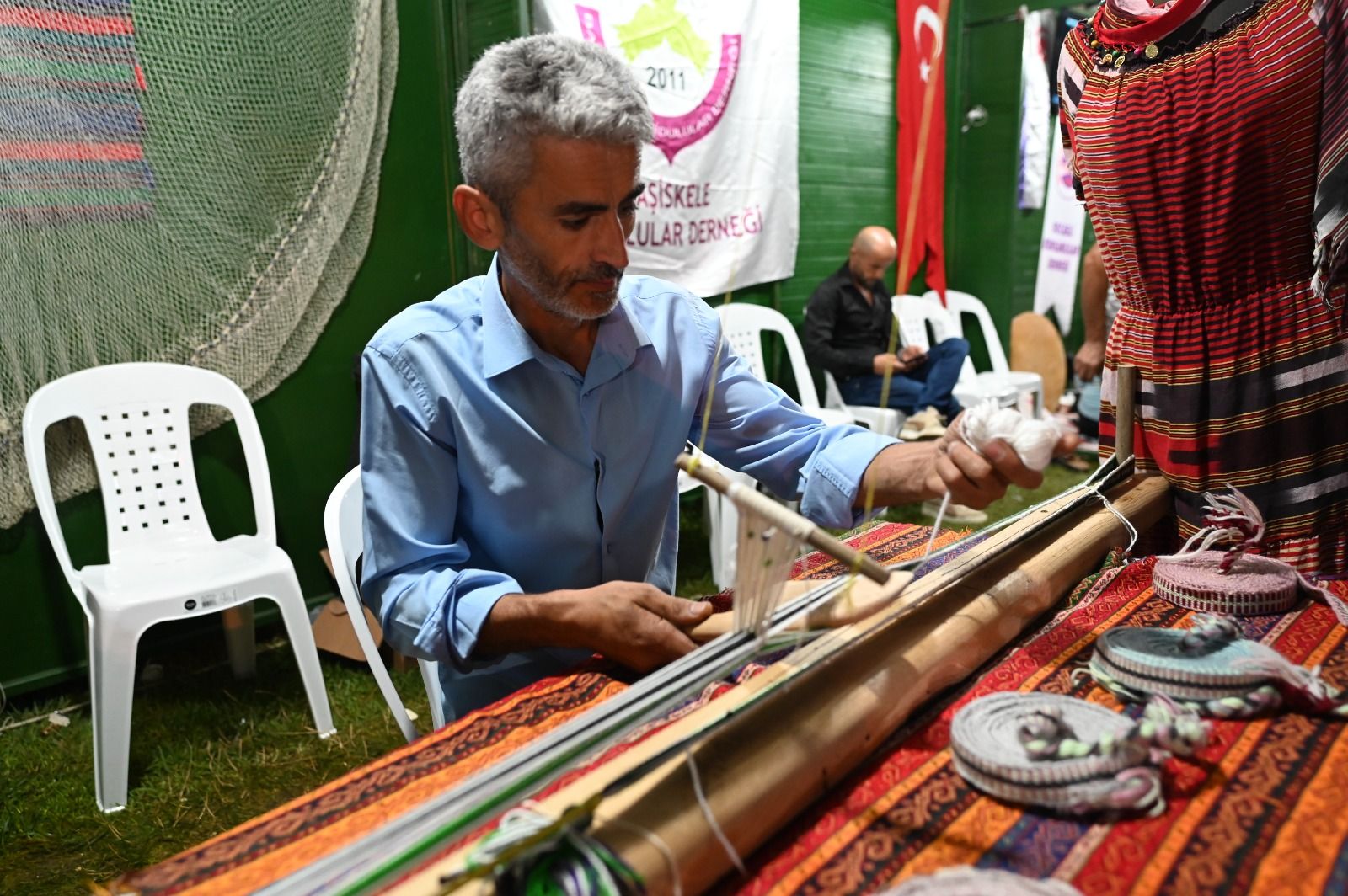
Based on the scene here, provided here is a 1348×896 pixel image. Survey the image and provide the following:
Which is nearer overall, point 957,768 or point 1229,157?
point 957,768

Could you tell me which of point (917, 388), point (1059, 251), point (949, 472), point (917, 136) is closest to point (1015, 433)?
point (949, 472)

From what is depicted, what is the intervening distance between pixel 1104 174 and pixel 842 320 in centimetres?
342

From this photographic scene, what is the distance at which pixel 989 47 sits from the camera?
6.27 m

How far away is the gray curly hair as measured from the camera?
50.9 inches

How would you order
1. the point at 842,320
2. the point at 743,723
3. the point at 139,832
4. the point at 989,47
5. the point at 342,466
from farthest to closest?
the point at 989,47, the point at 842,320, the point at 342,466, the point at 139,832, the point at 743,723

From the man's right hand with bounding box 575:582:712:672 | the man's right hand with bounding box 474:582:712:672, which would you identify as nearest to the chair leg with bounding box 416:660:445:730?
the man's right hand with bounding box 474:582:712:672

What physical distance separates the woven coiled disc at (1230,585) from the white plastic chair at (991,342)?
4.42 meters

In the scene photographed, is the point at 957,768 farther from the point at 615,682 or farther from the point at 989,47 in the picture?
the point at 989,47

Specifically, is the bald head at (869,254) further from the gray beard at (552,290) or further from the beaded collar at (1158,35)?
the gray beard at (552,290)

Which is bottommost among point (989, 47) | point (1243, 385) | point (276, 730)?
point (276, 730)

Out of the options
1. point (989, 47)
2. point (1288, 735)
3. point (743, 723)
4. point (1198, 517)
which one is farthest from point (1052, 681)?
point (989, 47)

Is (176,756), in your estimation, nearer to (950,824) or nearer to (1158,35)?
(950,824)

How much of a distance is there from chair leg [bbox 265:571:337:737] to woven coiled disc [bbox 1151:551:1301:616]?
2343 millimetres

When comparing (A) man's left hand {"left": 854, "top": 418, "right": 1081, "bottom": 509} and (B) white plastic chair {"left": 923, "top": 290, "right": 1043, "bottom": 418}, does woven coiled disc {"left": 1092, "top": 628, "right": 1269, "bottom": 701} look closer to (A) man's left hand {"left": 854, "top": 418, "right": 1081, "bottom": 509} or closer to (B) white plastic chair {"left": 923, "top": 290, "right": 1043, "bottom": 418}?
(A) man's left hand {"left": 854, "top": 418, "right": 1081, "bottom": 509}
